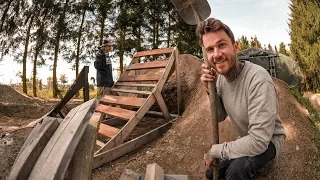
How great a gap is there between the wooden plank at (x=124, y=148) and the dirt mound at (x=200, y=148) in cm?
9

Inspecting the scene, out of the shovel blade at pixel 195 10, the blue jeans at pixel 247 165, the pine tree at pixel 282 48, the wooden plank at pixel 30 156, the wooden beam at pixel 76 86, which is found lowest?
the blue jeans at pixel 247 165

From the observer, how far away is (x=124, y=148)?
4.56 m

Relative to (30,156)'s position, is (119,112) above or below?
below

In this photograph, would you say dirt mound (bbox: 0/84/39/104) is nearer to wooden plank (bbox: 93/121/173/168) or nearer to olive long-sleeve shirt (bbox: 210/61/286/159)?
wooden plank (bbox: 93/121/173/168)

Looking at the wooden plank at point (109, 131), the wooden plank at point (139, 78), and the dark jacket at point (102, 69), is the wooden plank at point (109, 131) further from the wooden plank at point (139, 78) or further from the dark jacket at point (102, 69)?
the dark jacket at point (102, 69)

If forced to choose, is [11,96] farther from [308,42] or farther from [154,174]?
[154,174]

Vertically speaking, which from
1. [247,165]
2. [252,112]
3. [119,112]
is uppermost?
[252,112]

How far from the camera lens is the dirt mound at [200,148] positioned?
3912 millimetres

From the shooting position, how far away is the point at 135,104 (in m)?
5.10

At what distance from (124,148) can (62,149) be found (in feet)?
10.9

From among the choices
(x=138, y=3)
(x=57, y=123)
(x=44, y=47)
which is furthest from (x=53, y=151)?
(x=44, y=47)

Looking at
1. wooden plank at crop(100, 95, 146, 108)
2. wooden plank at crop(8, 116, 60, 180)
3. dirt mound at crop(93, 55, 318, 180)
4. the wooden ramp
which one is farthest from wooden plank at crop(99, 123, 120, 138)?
wooden plank at crop(8, 116, 60, 180)

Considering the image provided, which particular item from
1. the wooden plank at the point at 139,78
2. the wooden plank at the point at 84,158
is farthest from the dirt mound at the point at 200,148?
the wooden plank at the point at 84,158

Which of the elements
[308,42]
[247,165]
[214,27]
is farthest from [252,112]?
[308,42]
